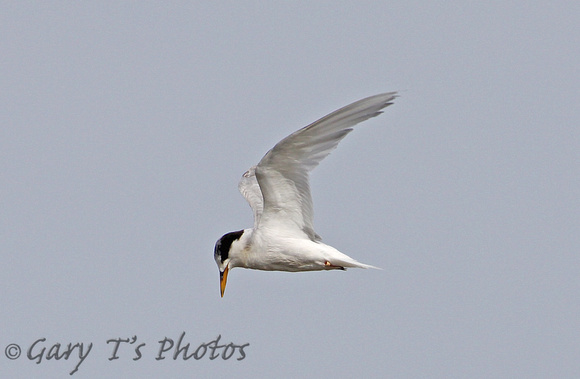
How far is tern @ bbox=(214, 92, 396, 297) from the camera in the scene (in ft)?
27.2

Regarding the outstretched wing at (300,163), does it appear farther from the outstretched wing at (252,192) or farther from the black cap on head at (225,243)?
the outstretched wing at (252,192)

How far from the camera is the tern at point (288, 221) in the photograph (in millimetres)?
8281

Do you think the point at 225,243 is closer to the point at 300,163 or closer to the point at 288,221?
the point at 288,221

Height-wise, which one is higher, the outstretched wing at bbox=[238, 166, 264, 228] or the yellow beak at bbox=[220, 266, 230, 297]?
the outstretched wing at bbox=[238, 166, 264, 228]

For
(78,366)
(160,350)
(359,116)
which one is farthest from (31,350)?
(359,116)

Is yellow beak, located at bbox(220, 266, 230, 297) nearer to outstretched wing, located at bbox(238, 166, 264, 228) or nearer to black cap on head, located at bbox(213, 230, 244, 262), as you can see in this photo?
black cap on head, located at bbox(213, 230, 244, 262)

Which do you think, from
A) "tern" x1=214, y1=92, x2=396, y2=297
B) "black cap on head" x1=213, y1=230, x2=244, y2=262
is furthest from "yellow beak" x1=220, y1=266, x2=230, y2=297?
"black cap on head" x1=213, y1=230, x2=244, y2=262

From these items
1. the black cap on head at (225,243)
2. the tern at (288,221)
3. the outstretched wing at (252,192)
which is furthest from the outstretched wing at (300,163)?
the outstretched wing at (252,192)

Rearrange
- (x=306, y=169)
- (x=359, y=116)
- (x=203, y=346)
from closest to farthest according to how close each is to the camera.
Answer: (x=359, y=116) → (x=306, y=169) → (x=203, y=346)

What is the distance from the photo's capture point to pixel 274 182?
8.80 metres

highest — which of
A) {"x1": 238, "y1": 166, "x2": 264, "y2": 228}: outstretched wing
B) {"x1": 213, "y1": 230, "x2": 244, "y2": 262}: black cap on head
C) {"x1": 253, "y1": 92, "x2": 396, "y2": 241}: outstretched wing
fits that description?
{"x1": 253, "y1": 92, "x2": 396, "y2": 241}: outstretched wing

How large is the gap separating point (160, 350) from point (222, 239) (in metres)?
1.49

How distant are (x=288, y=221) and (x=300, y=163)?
86cm

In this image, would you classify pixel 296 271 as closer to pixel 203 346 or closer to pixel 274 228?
pixel 274 228
